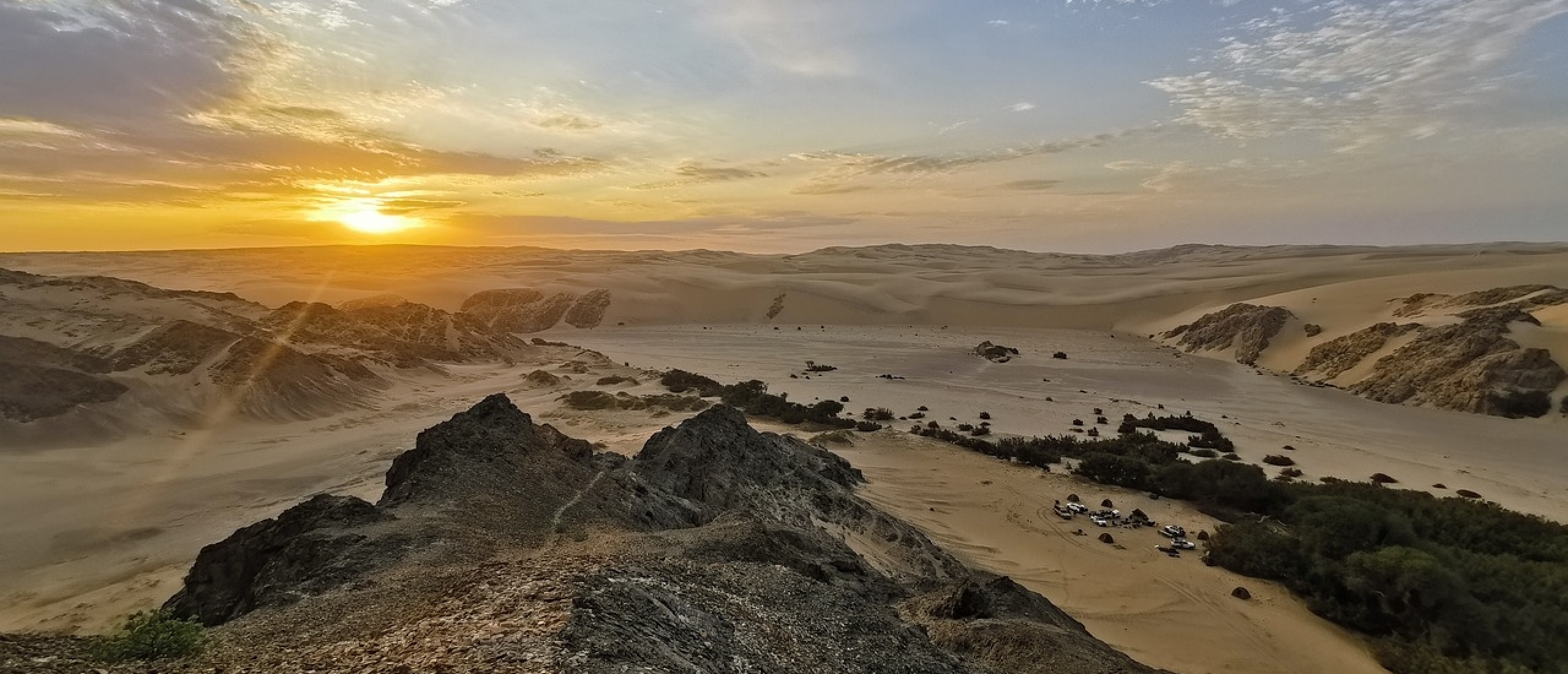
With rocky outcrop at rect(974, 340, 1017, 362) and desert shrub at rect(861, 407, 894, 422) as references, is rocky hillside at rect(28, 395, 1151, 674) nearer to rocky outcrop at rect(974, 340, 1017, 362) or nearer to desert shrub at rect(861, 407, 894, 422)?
desert shrub at rect(861, 407, 894, 422)

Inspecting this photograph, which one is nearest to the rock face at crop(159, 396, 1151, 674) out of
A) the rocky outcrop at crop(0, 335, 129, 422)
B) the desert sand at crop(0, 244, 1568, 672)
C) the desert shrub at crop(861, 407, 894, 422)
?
the desert sand at crop(0, 244, 1568, 672)

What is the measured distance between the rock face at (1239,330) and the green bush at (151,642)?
57.4 m

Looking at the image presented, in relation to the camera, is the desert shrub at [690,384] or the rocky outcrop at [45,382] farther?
the desert shrub at [690,384]

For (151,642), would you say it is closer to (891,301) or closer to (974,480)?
(974,480)

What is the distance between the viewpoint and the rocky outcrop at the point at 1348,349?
1613 inches

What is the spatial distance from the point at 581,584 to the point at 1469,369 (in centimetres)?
4327

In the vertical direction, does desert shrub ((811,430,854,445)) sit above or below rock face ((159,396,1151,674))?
below

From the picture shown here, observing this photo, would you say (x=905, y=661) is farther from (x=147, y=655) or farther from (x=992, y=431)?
(x=992, y=431)

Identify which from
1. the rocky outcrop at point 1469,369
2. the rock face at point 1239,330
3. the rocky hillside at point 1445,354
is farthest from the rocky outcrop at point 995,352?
the rocky outcrop at point 1469,369

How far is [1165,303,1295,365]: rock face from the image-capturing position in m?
51.4

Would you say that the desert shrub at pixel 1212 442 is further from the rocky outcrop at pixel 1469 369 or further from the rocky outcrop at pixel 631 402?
the rocky outcrop at pixel 631 402

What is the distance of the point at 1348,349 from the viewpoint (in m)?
42.8

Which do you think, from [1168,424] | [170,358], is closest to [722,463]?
[1168,424]

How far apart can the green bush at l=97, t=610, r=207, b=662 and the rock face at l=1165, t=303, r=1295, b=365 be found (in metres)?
57.4
